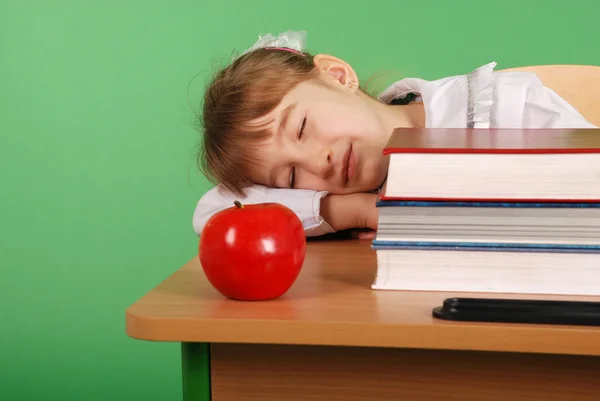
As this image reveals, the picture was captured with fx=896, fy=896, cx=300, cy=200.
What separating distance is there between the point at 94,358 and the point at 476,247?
5.81 ft

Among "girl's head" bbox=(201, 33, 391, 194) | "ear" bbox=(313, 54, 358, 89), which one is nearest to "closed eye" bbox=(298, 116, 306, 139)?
"girl's head" bbox=(201, 33, 391, 194)

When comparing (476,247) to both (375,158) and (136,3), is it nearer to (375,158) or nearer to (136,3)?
(375,158)

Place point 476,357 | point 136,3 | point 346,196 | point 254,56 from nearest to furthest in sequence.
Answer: point 476,357 → point 346,196 → point 254,56 → point 136,3

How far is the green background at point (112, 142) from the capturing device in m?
2.15

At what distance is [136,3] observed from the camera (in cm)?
219

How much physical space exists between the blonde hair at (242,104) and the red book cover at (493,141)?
38 cm

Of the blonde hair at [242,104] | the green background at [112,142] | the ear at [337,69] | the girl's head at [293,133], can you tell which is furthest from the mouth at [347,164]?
the green background at [112,142]

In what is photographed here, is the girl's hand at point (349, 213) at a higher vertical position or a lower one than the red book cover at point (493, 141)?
lower

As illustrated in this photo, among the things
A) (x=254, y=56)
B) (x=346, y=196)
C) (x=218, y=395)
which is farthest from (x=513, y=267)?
(x=254, y=56)

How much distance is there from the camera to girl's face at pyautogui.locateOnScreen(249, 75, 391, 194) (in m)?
1.20

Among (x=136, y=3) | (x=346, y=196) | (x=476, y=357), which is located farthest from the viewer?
A: (x=136, y=3)

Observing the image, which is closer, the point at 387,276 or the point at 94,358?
the point at 387,276

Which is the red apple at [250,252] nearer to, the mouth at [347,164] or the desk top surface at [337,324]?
the desk top surface at [337,324]

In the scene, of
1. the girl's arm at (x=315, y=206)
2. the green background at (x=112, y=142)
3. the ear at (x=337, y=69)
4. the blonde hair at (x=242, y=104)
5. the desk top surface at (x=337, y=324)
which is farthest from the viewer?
the green background at (x=112, y=142)
